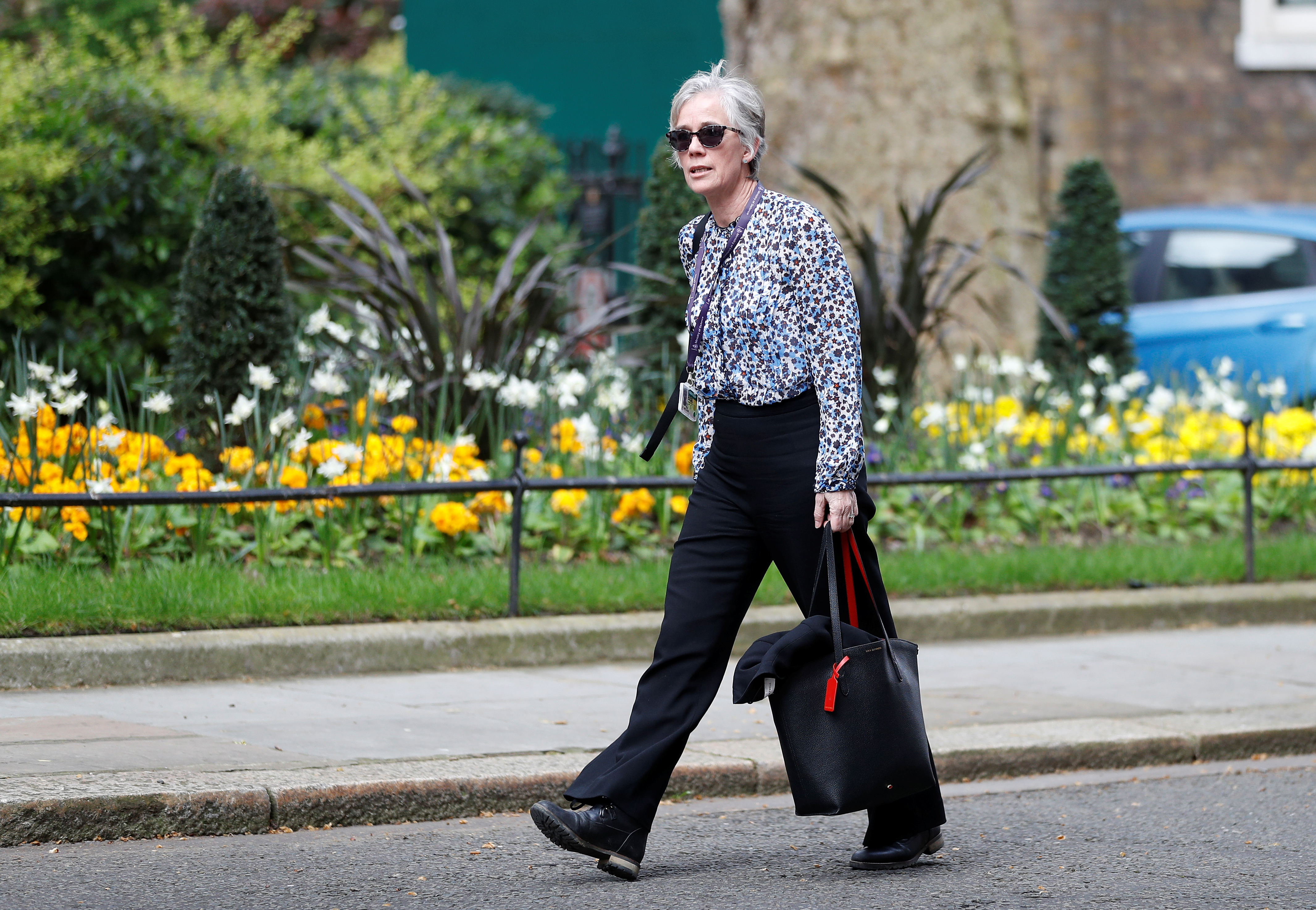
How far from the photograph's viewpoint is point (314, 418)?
7566 millimetres

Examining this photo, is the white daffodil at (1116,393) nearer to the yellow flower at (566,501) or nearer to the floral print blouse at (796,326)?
the yellow flower at (566,501)

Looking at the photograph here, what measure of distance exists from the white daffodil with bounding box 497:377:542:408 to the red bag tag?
4.01m

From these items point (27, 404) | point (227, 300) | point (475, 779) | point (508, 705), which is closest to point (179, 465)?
point (27, 404)

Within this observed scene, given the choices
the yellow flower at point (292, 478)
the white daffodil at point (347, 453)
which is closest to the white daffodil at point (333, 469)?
the white daffodil at point (347, 453)

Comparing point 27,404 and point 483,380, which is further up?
point 483,380

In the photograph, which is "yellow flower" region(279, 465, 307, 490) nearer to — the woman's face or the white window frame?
the woman's face

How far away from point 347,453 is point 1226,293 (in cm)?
669

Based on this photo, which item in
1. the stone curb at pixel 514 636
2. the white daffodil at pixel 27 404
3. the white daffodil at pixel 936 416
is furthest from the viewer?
the white daffodil at pixel 936 416

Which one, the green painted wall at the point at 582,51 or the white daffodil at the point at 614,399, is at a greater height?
the green painted wall at the point at 582,51

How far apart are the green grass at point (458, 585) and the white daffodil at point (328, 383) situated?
3.13ft

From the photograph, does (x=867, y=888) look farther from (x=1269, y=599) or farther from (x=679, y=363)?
(x=679, y=363)

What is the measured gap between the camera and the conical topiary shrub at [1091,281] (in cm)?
1040

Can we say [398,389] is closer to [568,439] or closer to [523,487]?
[568,439]

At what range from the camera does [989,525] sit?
851 centimetres
